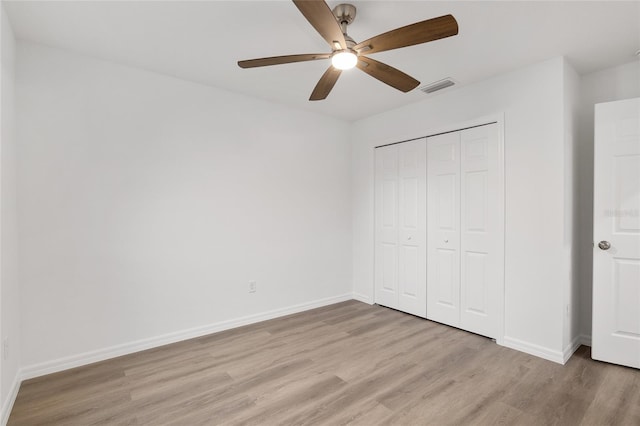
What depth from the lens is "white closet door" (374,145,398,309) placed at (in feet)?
12.7

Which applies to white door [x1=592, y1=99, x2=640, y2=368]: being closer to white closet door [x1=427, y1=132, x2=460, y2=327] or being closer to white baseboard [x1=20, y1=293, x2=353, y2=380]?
white closet door [x1=427, y1=132, x2=460, y2=327]

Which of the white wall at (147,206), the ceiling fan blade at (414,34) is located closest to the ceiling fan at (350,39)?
the ceiling fan blade at (414,34)

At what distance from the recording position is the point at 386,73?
2170mm

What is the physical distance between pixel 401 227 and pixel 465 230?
808 millimetres

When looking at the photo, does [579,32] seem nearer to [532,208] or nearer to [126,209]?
[532,208]

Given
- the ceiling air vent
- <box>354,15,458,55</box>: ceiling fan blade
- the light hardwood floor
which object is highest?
the ceiling air vent

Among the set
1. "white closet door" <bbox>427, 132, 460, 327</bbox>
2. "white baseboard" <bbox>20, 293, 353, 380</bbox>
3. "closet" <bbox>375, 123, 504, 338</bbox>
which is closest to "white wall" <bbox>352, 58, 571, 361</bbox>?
"closet" <bbox>375, 123, 504, 338</bbox>

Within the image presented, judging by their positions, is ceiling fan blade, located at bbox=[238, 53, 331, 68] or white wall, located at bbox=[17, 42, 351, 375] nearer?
ceiling fan blade, located at bbox=[238, 53, 331, 68]

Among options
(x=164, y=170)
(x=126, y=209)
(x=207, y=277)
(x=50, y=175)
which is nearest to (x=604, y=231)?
(x=207, y=277)

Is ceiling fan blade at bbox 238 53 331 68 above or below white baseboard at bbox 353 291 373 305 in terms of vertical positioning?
above

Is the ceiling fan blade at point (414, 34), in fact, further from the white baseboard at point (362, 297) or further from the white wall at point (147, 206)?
the white baseboard at point (362, 297)

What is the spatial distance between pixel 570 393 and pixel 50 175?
412 cm

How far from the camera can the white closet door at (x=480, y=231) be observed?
293cm

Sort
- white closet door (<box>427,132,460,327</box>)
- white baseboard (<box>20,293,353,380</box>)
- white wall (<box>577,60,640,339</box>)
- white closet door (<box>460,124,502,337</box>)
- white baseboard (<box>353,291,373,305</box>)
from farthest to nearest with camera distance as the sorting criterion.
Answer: white baseboard (<box>353,291,373,305</box>)
white closet door (<box>427,132,460,327</box>)
white closet door (<box>460,124,502,337</box>)
white wall (<box>577,60,640,339</box>)
white baseboard (<box>20,293,353,380</box>)
